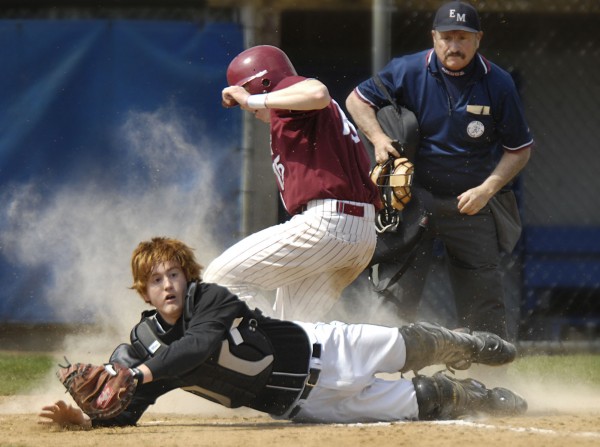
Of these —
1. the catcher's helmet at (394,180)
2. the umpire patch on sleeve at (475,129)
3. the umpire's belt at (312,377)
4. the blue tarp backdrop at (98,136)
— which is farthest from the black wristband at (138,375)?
the blue tarp backdrop at (98,136)

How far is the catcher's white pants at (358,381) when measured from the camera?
4.80 metres

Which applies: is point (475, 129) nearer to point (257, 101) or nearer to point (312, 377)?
point (257, 101)

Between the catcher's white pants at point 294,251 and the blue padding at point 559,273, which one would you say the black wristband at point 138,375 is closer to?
the catcher's white pants at point 294,251

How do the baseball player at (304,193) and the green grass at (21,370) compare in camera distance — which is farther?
the green grass at (21,370)

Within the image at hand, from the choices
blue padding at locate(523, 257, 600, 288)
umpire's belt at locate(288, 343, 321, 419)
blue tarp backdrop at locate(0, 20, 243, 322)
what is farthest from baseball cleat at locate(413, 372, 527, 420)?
blue padding at locate(523, 257, 600, 288)

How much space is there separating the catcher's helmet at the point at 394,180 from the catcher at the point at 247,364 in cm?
92

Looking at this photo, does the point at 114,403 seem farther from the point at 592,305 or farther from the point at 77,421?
the point at 592,305

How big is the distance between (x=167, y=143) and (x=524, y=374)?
2.57 meters

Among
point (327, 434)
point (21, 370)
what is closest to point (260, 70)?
point (327, 434)

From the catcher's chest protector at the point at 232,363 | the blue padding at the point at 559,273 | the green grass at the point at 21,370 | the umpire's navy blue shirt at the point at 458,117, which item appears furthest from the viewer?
the blue padding at the point at 559,273

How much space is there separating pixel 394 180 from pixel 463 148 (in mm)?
408

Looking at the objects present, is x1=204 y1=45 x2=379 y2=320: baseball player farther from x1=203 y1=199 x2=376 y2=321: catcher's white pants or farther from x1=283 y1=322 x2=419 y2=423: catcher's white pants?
x1=283 y1=322 x2=419 y2=423: catcher's white pants

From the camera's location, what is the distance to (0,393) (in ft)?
21.0

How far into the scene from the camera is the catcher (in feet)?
14.4
